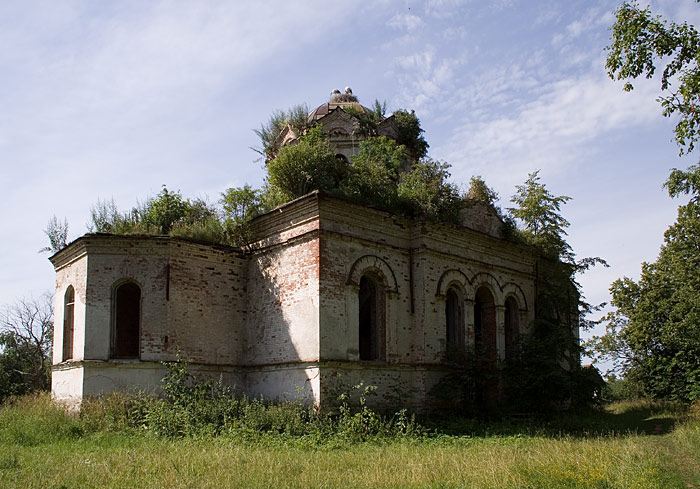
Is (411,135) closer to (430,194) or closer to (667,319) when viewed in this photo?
(430,194)

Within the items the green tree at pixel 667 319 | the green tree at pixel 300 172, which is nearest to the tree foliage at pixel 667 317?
the green tree at pixel 667 319

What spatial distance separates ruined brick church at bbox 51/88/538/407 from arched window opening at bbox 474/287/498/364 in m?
0.54

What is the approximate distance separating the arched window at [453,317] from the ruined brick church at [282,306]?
30 millimetres

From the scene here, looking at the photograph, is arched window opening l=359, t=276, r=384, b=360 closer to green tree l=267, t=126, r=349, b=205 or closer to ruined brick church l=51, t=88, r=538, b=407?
ruined brick church l=51, t=88, r=538, b=407

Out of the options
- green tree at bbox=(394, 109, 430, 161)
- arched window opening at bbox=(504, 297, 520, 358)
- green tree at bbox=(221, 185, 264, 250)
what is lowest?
arched window opening at bbox=(504, 297, 520, 358)

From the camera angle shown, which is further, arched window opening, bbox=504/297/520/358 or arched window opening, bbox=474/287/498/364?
arched window opening, bbox=504/297/520/358

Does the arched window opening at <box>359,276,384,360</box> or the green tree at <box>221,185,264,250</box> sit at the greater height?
the green tree at <box>221,185,264,250</box>

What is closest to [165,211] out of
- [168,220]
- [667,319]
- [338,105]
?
[168,220]

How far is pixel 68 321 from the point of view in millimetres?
16281

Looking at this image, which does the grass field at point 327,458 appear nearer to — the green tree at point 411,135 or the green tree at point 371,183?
the green tree at point 371,183

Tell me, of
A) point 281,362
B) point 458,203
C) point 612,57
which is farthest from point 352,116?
point 612,57

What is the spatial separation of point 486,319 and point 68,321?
11.6 metres

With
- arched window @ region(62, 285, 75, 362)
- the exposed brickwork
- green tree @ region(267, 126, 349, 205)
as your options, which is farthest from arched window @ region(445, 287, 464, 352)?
arched window @ region(62, 285, 75, 362)

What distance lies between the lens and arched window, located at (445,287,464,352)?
1800cm
